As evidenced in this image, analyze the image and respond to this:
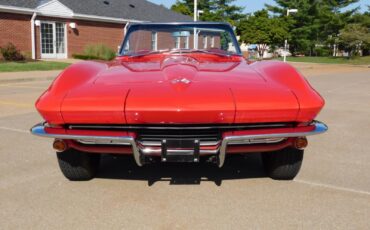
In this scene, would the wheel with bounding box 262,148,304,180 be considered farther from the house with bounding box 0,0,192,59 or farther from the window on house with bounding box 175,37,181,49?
the house with bounding box 0,0,192,59

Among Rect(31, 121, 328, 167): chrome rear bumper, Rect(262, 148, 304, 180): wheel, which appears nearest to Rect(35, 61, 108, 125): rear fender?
Rect(31, 121, 328, 167): chrome rear bumper

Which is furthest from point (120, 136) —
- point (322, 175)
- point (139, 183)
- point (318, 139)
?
point (318, 139)

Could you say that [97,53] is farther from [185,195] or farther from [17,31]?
[185,195]

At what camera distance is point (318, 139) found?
18.2 feet

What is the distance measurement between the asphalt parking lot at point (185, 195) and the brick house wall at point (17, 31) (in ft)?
57.9

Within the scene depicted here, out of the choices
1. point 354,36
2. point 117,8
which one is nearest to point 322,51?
point 354,36

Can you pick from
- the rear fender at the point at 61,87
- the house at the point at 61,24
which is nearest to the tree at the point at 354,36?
the house at the point at 61,24

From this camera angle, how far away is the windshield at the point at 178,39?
4.91 meters

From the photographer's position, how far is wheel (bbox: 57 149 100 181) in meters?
3.55

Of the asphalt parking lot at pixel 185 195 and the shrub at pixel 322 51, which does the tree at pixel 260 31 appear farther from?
the asphalt parking lot at pixel 185 195

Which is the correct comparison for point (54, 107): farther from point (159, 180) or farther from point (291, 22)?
point (291, 22)

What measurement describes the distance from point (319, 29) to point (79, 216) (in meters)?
51.3

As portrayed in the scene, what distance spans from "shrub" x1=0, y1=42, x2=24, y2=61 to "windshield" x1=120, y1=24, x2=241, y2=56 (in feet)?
55.2

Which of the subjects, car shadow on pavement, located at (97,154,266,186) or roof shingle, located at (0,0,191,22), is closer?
car shadow on pavement, located at (97,154,266,186)
